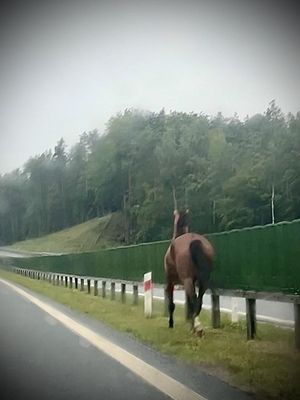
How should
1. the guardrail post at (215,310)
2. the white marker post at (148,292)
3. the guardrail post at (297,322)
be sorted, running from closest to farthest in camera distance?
the guardrail post at (297,322), the white marker post at (148,292), the guardrail post at (215,310)

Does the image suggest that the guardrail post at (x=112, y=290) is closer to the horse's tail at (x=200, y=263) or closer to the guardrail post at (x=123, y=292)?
the guardrail post at (x=123, y=292)

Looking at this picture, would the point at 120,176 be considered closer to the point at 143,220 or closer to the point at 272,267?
the point at 143,220

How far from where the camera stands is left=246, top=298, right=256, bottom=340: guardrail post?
712 cm

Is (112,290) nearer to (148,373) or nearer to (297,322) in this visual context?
(148,373)

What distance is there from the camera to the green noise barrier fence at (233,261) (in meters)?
5.11

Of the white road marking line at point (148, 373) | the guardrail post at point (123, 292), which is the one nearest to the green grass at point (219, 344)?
the guardrail post at point (123, 292)

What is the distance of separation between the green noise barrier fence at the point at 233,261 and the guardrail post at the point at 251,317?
0.50 metres

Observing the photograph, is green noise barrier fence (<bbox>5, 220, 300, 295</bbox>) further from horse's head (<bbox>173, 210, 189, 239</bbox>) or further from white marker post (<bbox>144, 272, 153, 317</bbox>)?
horse's head (<bbox>173, 210, 189, 239</bbox>)

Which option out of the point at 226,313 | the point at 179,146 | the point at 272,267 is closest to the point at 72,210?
the point at 179,146

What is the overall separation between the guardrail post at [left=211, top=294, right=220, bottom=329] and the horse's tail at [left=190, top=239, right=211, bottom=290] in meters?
0.66

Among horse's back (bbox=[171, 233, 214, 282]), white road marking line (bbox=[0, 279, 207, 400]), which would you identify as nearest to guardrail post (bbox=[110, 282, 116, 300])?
white road marking line (bbox=[0, 279, 207, 400])

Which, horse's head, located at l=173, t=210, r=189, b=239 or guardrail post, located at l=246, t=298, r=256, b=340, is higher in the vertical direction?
horse's head, located at l=173, t=210, r=189, b=239

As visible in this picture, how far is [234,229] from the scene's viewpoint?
193 inches

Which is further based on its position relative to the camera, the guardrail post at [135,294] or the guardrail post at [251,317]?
the guardrail post at [251,317]
